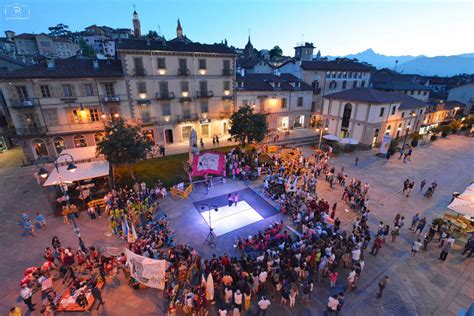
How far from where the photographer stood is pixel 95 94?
28.4 metres

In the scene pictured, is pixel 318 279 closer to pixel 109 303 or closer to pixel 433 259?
pixel 433 259

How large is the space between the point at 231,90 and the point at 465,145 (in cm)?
3909

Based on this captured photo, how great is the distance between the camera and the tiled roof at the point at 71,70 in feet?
83.1

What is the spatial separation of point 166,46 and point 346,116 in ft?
92.6

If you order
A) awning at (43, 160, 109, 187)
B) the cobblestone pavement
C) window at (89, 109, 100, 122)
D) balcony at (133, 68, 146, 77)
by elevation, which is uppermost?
balcony at (133, 68, 146, 77)

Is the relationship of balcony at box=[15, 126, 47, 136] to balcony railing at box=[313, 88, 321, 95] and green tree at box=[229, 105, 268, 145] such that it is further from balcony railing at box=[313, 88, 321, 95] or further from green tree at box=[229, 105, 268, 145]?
balcony railing at box=[313, 88, 321, 95]

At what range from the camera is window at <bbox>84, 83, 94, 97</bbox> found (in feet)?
91.2

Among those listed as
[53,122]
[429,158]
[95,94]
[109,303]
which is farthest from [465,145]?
[53,122]

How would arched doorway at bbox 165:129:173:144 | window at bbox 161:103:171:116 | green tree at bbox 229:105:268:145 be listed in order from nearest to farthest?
green tree at bbox 229:105:268:145
window at bbox 161:103:171:116
arched doorway at bbox 165:129:173:144

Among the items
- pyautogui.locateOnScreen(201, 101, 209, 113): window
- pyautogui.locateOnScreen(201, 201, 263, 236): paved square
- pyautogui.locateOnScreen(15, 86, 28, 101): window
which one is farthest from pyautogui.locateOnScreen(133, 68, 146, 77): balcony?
pyautogui.locateOnScreen(201, 201, 263, 236): paved square

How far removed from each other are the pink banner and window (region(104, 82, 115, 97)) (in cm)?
1663

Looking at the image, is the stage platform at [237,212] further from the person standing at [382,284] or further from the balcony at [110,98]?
the balcony at [110,98]

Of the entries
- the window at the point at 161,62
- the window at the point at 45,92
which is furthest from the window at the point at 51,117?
the window at the point at 161,62

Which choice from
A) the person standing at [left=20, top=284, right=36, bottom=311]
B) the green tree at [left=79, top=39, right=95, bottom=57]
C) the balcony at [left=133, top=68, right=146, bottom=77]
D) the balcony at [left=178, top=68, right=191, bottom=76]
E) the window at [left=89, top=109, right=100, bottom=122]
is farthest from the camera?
the green tree at [left=79, top=39, right=95, bottom=57]
